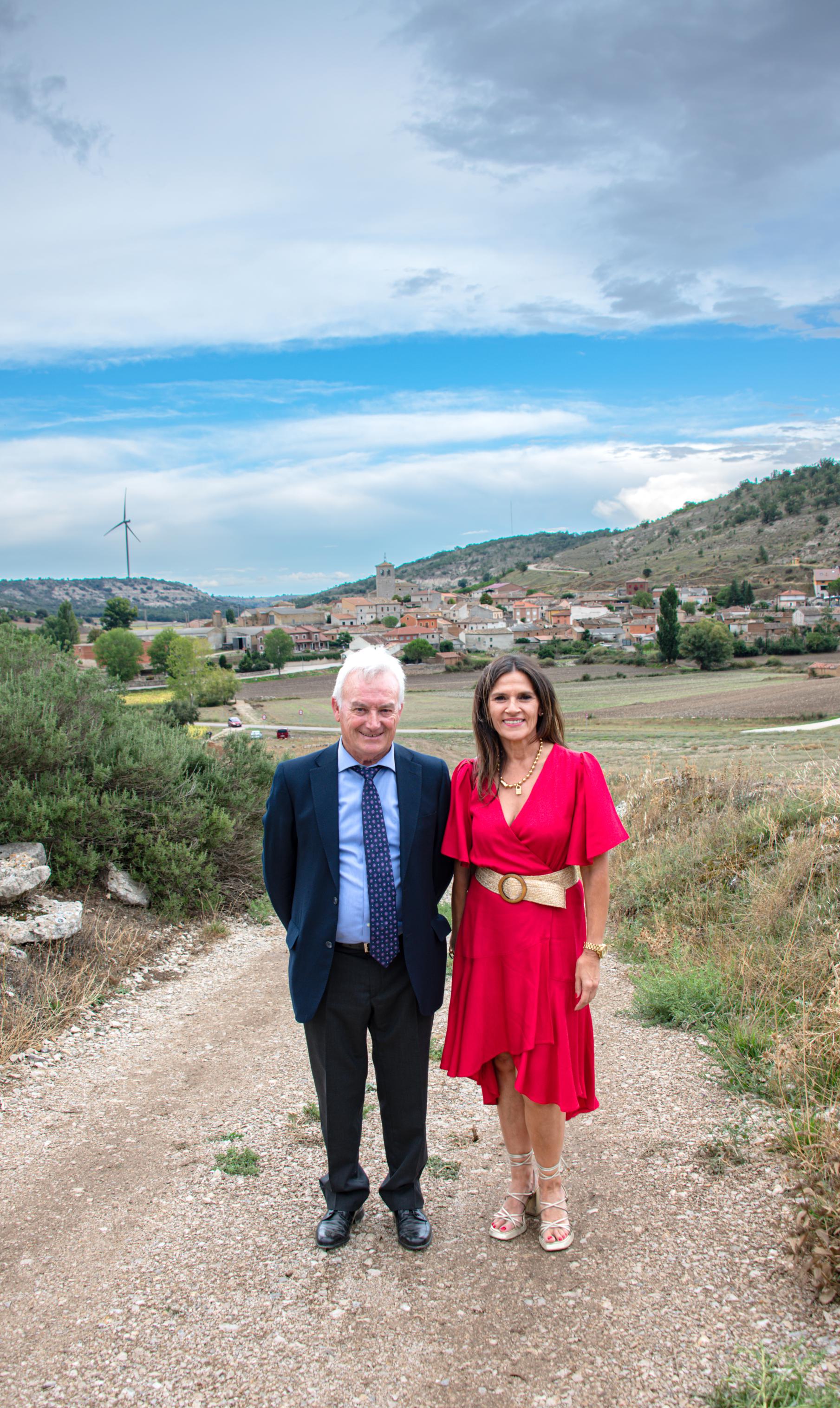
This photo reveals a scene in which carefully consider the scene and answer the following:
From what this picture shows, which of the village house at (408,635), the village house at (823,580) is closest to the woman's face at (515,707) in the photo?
the village house at (408,635)

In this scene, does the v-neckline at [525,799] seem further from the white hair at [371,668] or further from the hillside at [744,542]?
the hillside at [744,542]

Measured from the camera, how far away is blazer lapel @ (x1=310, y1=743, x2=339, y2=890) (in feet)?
9.87

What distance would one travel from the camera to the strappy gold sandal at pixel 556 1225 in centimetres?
298

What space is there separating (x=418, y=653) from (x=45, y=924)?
78.8 m

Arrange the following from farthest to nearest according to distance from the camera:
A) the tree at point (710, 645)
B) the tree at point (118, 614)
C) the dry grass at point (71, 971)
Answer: the tree at point (118, 614)
the tree at point (710, 645)
the dry grass at point (71, 971)

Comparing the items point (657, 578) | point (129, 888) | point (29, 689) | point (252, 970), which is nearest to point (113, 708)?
point (29, 689)

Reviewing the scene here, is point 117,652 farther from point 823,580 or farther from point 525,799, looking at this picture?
point 525,799

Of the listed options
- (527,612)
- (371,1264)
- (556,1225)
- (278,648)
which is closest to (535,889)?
(556,1225)

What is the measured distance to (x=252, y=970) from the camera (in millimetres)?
6785

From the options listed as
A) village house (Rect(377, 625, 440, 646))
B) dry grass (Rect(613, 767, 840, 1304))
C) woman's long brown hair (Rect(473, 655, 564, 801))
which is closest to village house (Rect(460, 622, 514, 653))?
village house (Rect(377, 625, 440, 646))

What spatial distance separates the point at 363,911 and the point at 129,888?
4.91m

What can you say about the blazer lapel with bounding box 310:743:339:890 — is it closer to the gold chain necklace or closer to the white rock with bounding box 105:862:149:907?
the gold chain necklace

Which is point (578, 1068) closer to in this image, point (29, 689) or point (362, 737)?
point (362, 737)

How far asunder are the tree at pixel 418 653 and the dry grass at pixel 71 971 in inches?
3028
